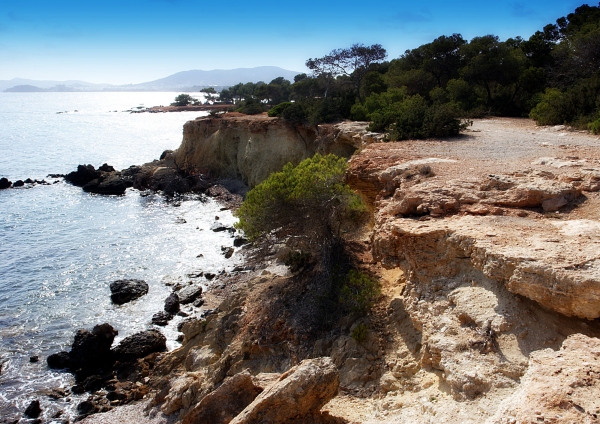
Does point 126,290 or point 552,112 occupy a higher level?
point 552,112

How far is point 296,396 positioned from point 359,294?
5.29 metres

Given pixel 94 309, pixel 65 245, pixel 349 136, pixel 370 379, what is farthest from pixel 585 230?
pixel 65 245

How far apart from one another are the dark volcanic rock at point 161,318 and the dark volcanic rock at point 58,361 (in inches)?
134

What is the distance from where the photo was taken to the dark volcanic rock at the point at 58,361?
47.8 ft

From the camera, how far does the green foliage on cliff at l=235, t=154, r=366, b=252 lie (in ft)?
43.9

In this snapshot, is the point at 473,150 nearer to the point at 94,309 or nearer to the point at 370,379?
the point at 370,379

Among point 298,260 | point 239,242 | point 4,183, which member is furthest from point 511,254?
point 4,183

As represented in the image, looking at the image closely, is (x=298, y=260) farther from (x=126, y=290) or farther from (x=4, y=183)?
(x=4, y=183)

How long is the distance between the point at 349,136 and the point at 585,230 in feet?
52.0

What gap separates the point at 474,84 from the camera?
96.5 ft

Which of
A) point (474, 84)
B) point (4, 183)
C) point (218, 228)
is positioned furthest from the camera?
point (4, 183)

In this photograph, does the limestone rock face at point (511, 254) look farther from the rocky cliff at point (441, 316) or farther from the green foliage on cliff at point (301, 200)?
the green foliage on cliff at point (301, 200)

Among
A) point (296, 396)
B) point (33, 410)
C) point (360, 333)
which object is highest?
point (296, 396)

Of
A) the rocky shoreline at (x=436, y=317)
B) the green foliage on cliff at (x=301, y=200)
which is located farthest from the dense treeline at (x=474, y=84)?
the green foliage on cliff at (x=301, y=200)
